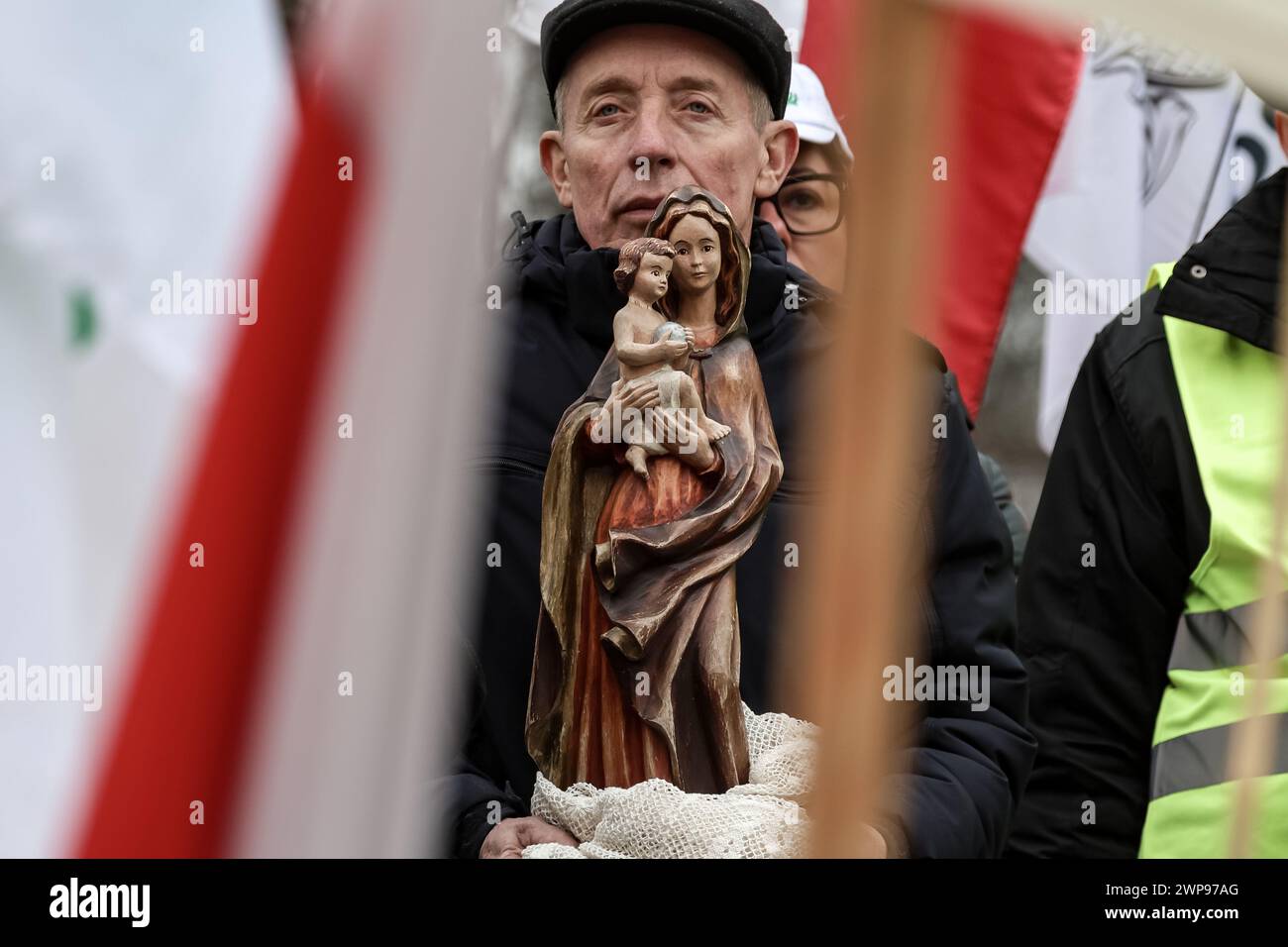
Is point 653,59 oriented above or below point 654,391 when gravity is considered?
above

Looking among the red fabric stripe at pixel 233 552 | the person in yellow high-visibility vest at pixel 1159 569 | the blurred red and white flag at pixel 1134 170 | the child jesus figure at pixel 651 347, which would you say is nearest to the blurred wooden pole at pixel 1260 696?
the person in yellow high-visibility vest at pixel 1159 569

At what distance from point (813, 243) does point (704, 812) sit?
4.74ft

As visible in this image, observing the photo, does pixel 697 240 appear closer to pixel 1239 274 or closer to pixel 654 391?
pixel 654 391

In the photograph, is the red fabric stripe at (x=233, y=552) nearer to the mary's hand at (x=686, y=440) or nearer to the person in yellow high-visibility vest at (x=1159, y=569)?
the mary's hand at (x=686, y=440)

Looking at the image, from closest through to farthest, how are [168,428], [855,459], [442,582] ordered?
1. [442,582]
2. [855,459]
3. [168,428]

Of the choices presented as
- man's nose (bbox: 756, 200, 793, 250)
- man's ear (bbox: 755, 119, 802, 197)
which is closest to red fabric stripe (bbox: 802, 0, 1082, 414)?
man's nose (bbox: 756, 200, 793, 250)

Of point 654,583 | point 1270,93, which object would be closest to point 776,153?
point 654,583

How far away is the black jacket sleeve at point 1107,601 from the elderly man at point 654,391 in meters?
0.35

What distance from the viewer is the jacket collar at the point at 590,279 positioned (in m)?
2.33

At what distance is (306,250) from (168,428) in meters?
2.69

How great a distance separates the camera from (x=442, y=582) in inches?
40.2

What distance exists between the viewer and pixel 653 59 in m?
2.38
